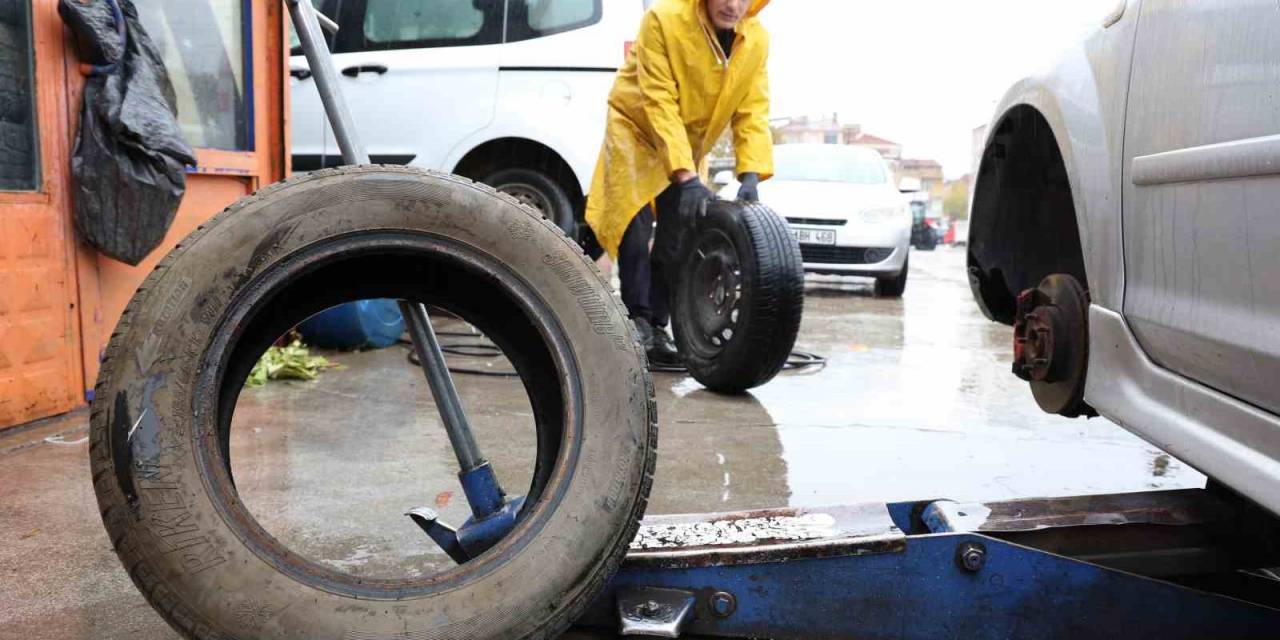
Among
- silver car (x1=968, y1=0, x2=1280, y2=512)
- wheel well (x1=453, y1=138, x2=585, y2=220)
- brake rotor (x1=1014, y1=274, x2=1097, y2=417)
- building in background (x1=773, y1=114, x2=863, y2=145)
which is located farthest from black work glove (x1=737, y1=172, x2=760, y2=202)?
building in background (x1=773, y1=114, x2=863, y2=145)

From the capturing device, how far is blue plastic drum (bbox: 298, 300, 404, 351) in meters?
5.06

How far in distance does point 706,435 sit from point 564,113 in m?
3.20

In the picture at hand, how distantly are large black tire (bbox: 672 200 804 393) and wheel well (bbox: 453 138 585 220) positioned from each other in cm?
218

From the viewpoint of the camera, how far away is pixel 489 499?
1.86 m

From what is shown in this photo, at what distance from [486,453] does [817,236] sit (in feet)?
21.2

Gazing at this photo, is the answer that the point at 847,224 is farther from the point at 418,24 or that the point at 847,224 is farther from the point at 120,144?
the point at 120,144

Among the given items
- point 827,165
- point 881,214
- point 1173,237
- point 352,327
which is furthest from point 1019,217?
point 827,165

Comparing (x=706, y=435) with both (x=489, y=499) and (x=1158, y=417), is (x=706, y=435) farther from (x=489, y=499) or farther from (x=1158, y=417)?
(x=1158, y=417)

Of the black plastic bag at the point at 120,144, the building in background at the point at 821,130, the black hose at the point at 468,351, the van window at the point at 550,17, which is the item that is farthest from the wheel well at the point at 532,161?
the building in background at the point at 821,130

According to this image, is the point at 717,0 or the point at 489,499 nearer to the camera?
the point at 489,499

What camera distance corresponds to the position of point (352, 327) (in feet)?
16.8

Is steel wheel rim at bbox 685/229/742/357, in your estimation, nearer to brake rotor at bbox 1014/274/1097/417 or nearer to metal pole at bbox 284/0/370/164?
brake rotor at bbox 1014/274/1097/417

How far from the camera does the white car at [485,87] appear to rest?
6215 mm

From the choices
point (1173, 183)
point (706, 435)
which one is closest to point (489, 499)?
point (1173, 183)
